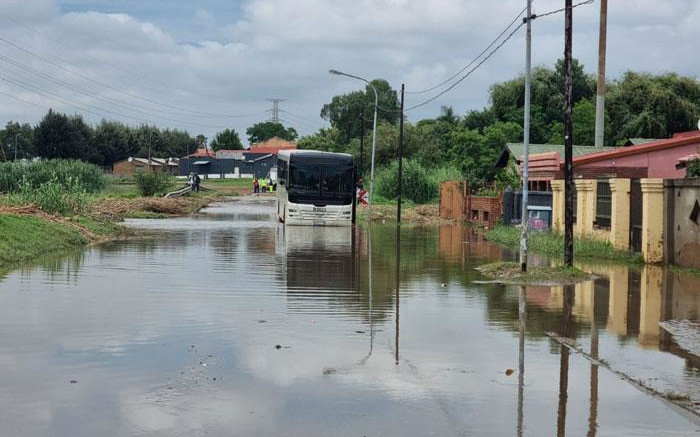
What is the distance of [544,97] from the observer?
82750 mm

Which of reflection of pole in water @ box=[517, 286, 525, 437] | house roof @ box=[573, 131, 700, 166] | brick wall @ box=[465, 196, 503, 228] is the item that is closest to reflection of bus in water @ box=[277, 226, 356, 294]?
reflection of pole in water @ box=[517, 286, 525, 437]

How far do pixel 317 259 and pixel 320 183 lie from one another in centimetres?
1552

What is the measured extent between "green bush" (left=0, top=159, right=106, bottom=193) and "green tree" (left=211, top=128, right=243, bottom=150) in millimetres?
124376

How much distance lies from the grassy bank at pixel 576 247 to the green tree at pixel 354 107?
376ft

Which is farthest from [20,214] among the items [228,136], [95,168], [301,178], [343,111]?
[228,136]

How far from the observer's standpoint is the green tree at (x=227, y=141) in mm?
194375

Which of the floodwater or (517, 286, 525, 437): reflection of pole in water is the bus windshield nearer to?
the floodwater

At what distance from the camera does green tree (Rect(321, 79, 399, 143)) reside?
483 feet

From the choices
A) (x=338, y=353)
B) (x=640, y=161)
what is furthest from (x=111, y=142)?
(x=338, y=353)

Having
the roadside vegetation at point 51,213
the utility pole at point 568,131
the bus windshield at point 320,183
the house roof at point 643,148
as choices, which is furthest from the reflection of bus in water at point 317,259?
→ the house roof at point 643,148

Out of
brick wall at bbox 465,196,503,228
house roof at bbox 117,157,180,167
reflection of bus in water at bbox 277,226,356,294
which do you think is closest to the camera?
reflection of bus in water at bbox 277,226,356,294

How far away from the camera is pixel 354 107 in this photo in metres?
149

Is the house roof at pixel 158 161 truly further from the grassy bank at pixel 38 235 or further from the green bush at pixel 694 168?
the green bush at pixel 694 168

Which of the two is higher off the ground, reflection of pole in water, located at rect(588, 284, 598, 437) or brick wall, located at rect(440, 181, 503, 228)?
brick wall, located at rect(440, 181, 503, 228)
